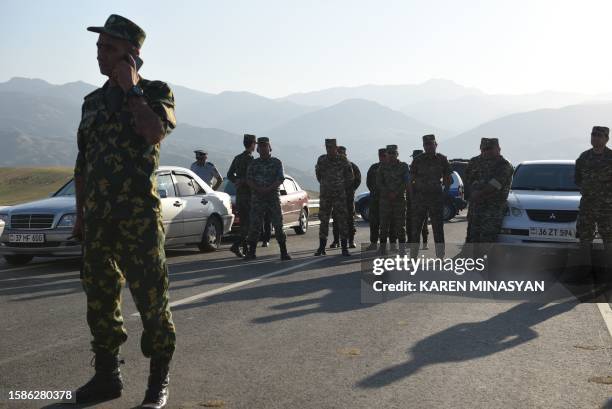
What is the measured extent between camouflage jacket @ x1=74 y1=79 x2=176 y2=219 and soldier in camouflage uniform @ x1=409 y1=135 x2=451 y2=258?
791cm

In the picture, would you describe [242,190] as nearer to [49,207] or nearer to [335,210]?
[335,210]

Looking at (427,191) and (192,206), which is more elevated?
(427,191)

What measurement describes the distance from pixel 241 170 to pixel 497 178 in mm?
4618

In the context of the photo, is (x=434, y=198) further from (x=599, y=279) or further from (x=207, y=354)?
(x=207, y=354)

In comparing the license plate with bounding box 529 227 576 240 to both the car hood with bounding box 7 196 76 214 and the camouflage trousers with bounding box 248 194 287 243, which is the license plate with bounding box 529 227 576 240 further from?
the car hood with bounding box 7 196 76 214

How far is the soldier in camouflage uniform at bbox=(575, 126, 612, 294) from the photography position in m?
9.05

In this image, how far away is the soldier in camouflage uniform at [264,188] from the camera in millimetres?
11680

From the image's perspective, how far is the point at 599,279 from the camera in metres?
9.66

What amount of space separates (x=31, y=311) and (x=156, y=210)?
3.87 metres

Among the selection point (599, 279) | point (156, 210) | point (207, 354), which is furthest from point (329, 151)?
point (156, 210)

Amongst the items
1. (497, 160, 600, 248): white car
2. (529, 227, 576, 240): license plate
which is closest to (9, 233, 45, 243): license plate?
(497, 160, 600, 248): white car

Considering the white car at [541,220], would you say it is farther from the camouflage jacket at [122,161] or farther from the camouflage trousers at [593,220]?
the camouflage jacket at [122,161]

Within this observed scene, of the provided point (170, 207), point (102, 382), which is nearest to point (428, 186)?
point (170, 207)

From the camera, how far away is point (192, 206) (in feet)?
40.9
